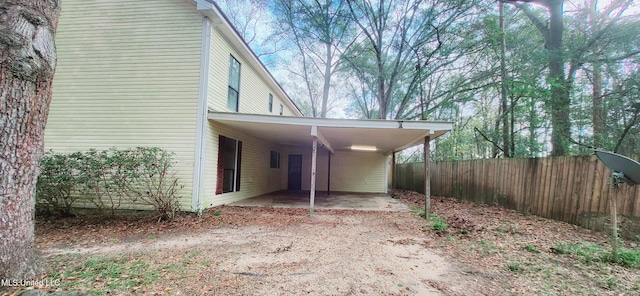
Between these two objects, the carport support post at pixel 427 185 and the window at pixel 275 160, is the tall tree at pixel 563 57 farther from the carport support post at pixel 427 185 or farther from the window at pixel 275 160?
the window at pixel 275 160

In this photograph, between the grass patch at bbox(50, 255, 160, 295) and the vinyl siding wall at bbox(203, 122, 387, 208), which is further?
the vinyl siding wall at bbox(203, 122, 387, 208)

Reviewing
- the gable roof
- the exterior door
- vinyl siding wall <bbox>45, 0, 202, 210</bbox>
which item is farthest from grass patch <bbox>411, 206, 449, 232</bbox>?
the exterior door

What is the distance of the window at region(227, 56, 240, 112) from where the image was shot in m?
7.48

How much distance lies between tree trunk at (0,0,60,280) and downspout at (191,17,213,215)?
10.6 feet

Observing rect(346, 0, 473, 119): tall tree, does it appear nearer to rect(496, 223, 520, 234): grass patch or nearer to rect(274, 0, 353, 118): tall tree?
rect(274, 0, 353, 118): tall tree

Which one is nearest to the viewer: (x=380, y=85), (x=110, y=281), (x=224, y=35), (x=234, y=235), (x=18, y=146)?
(x=18, y=146)

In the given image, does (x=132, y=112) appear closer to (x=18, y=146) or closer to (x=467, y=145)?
(x=18, y=146)

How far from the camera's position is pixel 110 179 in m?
5.59

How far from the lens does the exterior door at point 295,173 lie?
1371 cm

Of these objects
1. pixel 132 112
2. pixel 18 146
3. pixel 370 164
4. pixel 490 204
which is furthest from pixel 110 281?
pixel 370 164

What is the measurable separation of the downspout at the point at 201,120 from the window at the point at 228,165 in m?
0.85

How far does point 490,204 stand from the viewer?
26.3ft

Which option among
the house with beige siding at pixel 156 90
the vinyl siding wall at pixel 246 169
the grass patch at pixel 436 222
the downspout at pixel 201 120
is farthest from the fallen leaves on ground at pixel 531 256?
the vinyl siding wall at pixel 246 169

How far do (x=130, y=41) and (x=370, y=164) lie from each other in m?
10.8
